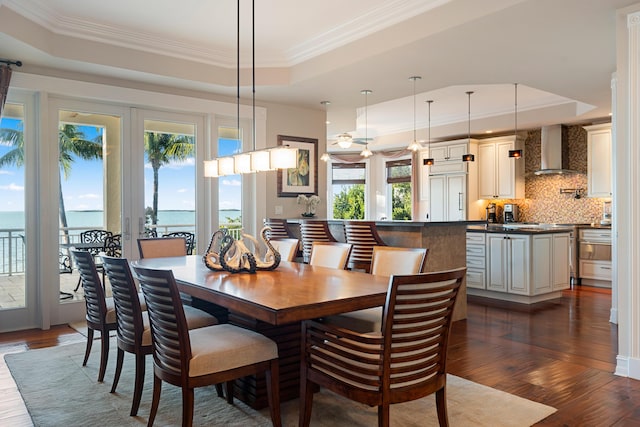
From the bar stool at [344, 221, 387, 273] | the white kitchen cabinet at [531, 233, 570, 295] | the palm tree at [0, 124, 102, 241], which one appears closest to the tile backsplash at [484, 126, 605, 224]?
the white kitchen cabinet at [531, 233, 570, 295]

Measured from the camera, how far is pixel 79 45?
4477 mm

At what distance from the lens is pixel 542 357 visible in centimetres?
368

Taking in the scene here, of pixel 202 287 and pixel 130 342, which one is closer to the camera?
pixel 202 287

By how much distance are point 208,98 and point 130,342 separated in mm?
3677

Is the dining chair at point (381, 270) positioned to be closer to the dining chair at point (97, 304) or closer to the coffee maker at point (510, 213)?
the dining chair at point (97, 304)

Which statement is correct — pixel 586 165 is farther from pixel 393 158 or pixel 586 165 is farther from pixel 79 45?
pixel 79 45

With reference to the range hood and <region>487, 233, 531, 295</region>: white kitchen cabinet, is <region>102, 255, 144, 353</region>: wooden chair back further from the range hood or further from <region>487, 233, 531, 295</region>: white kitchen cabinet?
the range hood

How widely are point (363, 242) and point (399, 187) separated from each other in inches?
252

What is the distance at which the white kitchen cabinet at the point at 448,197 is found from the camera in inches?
344

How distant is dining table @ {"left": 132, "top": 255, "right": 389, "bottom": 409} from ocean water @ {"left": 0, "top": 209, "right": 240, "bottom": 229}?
215 centimetres

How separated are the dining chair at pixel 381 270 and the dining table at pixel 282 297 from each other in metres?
0.24

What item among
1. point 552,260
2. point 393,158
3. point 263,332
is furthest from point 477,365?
point 393,158

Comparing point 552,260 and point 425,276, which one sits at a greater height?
point 425,276

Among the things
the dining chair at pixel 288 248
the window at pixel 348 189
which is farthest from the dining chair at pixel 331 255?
the window at pixel 348 189
